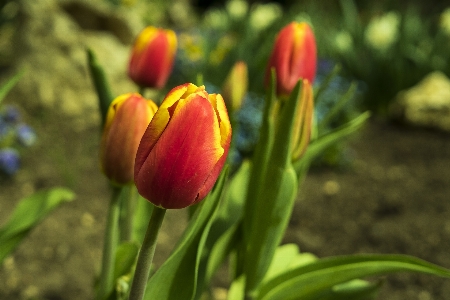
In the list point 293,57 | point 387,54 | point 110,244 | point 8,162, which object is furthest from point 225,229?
point 387,54

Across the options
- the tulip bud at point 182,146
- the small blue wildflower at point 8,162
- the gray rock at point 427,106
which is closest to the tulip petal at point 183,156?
the tulip bud at point 182,146

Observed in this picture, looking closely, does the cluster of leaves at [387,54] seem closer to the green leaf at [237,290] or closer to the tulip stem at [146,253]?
the green leaf at [237,290]

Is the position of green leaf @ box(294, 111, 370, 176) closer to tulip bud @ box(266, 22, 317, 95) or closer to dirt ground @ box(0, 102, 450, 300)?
tulip bud @ box(266, 22, 317, 95)

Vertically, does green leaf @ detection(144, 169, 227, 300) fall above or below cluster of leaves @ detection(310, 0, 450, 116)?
above

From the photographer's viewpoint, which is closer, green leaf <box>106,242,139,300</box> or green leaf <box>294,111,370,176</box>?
green leaf <box>106,242,139,300</box>

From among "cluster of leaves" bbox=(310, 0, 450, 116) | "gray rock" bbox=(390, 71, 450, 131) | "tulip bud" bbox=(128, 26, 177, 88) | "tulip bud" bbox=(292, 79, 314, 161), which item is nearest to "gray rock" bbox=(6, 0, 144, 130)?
"cluster of leaves" bbox=(310, 0, 450, 116)
